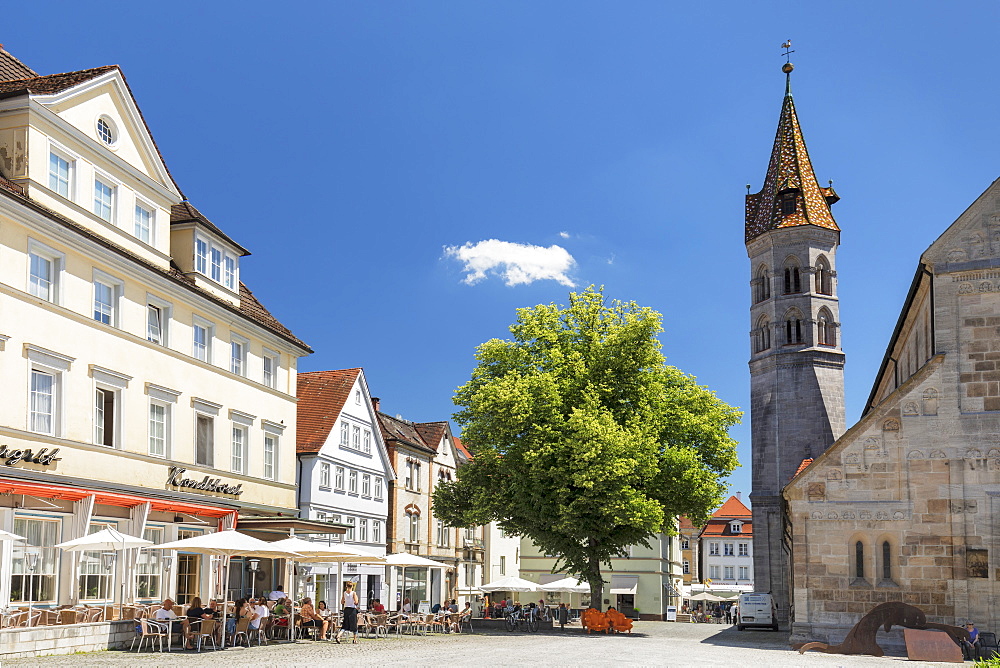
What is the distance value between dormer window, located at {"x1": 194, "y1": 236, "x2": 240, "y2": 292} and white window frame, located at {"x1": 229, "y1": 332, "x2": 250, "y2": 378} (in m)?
1.74

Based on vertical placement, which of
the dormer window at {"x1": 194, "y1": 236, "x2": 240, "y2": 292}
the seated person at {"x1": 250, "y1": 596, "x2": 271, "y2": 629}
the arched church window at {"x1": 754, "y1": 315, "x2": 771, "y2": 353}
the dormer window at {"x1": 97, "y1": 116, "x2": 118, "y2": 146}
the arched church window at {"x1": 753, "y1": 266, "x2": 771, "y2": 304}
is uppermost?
the arched church window at {"x1": 753, "y1": 266, "x2": 771, "y2": 304}

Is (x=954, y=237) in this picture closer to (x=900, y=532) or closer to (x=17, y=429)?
(x=900, y=532)

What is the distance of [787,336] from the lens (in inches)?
2451

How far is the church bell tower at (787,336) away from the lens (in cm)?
5950

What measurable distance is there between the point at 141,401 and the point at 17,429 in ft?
19.0

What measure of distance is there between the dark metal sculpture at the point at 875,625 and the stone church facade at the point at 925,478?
22.3 inches

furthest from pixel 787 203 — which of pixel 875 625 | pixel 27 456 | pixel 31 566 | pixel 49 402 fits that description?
pixel 31 566

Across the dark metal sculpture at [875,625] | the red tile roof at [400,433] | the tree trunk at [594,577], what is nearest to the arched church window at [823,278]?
the red tile roof at [400,433]

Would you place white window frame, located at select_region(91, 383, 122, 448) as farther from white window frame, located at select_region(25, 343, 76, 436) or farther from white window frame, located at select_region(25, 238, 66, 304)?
white window frame, located at select_region(25, 238, 66, 304)

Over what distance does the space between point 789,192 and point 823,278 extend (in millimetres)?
5612

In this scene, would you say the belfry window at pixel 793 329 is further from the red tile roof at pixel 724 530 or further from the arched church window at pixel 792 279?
the red tile roof at pixel 724 530

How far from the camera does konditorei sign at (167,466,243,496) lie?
31594 millimetres

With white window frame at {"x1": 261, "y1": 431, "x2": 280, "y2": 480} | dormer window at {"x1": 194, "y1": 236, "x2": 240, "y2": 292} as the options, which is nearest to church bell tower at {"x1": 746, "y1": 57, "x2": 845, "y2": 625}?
white window frame at {"x1": 261, "y1": 431, "x2": 280, "y2": 480}

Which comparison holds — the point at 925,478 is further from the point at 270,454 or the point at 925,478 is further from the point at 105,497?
the point at 270,454
